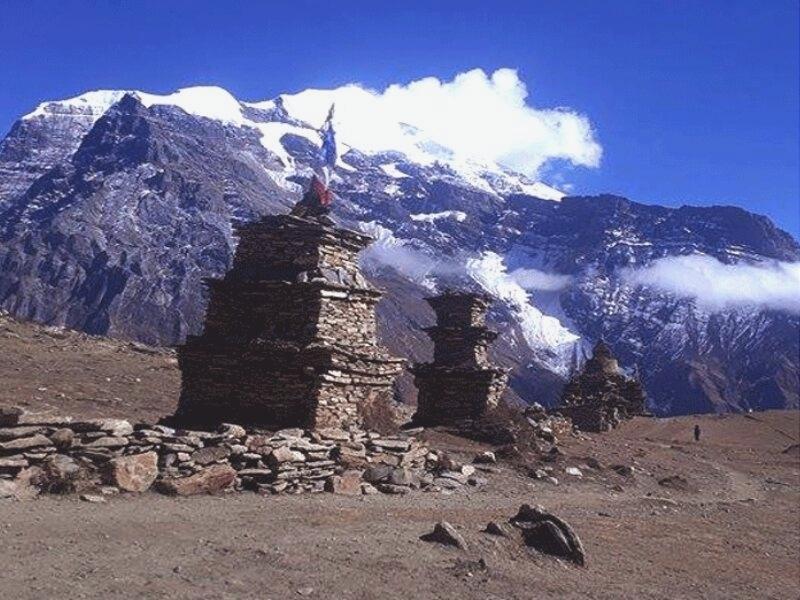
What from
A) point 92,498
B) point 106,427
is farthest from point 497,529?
point 106,427

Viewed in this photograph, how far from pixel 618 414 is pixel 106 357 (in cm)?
3448

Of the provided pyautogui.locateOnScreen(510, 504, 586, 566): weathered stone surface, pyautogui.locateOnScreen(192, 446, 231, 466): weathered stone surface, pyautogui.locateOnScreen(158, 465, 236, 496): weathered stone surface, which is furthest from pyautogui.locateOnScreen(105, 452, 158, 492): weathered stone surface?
pyautogui.locateOnScreen(510, 504, 586, 566): weathered stone surface

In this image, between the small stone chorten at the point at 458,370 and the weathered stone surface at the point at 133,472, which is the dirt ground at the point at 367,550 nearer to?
the weathered stone surface at the point at 133,472

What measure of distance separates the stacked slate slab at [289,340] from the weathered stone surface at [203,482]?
3729 millimetres

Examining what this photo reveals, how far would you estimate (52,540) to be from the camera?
879 centimetres

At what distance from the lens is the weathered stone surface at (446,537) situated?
34.8ft

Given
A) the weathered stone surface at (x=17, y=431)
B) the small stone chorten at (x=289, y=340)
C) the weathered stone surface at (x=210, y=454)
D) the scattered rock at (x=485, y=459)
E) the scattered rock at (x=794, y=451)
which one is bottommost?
the scattered rock at (x=794, y=451)

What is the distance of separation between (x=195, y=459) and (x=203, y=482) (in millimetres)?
572

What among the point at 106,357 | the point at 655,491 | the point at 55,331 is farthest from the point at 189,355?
the point at 55,331

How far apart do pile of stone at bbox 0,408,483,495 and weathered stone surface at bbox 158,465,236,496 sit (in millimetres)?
15

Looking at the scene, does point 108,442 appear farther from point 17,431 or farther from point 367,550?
point 367,550

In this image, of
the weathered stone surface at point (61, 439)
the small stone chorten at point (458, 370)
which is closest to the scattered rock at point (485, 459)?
the small stone chorten at point (458, 370)

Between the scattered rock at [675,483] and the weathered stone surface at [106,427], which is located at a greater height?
the weathered stone surface at [106,427]

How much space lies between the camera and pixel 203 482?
12.1m
